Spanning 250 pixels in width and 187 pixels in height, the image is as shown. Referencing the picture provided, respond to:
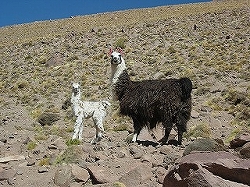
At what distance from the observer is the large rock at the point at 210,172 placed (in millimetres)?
5984

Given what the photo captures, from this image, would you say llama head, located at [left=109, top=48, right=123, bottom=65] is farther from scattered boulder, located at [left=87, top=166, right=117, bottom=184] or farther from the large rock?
the large rock

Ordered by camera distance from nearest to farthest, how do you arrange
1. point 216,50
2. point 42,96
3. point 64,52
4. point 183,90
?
point 183,90 < point 42,96 < point 216,50 < point 64,52

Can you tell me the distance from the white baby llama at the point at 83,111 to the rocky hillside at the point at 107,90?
52 cm

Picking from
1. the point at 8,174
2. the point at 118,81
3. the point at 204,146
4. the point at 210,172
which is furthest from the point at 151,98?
the point at 210,172

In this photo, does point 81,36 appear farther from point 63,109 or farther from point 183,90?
point 183,90

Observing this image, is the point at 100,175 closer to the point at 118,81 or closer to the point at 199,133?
the point at 118,81

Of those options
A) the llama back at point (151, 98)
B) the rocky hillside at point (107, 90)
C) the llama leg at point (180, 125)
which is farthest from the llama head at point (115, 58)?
the llama leg at point (180, 125)

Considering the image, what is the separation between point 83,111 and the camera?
36.2 ft

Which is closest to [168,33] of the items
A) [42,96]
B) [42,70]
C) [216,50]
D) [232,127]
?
[216,50]

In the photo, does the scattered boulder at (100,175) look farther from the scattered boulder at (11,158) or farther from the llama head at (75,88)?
the llama head at (75,88)

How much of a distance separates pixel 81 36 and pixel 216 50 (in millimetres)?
13871

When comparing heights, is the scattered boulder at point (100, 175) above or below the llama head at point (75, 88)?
below

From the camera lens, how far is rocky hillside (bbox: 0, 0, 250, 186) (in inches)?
339

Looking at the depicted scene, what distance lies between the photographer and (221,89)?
20.2m
